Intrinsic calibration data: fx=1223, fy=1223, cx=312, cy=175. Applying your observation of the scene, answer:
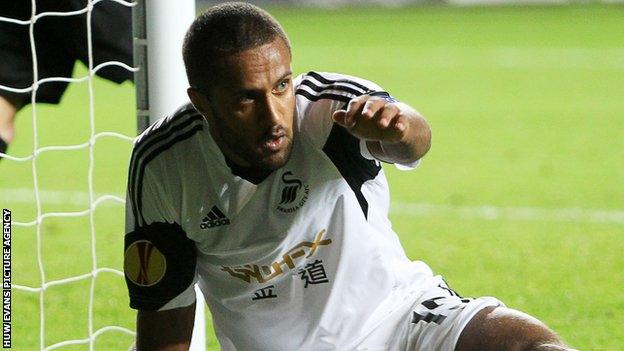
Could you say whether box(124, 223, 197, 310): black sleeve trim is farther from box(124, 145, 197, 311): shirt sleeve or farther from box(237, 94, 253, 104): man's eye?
box(237, 94, 253, 104): man's eye

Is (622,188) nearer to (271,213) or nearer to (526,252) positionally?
(526,252)

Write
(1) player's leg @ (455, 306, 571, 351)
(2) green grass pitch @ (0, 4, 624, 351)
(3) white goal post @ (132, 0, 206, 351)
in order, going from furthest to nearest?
(2) green grass pitch @ (0, 4, 624, 351), (3) white goal post @ (132, 0, 206, 351), (1) player's leg @ (455, 306, 571, 351)

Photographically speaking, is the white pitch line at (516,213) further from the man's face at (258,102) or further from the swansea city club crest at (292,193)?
the man's face at (258,102)

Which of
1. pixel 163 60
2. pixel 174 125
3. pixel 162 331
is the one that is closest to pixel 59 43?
pixel 163 60

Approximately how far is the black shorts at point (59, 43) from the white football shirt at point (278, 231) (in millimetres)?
1633

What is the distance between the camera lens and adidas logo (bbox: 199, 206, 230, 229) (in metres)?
3.13

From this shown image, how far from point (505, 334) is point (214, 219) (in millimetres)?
790

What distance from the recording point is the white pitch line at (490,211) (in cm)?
663

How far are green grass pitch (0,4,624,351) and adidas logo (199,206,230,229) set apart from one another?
5.15ft

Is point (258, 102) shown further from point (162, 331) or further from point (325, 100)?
point (162, 331)

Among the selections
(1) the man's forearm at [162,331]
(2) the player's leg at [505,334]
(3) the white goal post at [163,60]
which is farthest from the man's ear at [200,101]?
(2) the player's leg at [505,334]

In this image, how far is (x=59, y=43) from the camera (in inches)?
193

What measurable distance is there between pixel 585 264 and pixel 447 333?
281 cm

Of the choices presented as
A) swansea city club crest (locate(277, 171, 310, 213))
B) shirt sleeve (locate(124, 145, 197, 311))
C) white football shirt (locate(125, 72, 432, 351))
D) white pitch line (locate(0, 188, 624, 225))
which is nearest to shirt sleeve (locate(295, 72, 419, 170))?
white football shirt (locate(125, 72, 432, 351))
